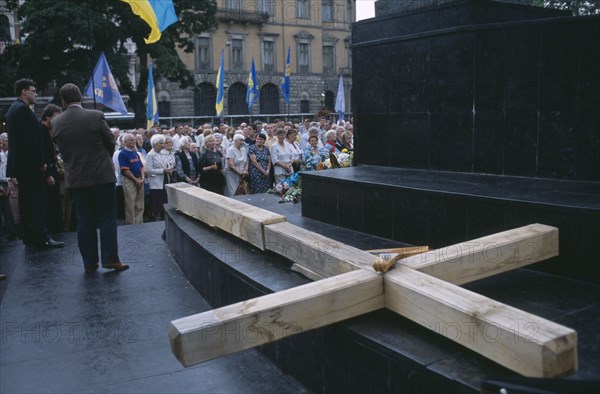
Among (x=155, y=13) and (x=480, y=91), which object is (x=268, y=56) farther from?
(x=480, y=91)

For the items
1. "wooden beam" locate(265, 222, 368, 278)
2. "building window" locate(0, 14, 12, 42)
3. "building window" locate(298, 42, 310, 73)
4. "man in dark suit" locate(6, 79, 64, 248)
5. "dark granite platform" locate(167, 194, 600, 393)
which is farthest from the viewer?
"building window" locate(298, 42, 310, 73)

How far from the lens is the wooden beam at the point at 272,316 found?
260 centimetres

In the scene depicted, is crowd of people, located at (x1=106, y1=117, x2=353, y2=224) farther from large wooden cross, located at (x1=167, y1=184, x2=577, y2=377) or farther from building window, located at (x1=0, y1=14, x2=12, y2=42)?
building window, located at (x1=0, y1=14, x2=12, y2=42)

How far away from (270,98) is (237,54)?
524 centimetres

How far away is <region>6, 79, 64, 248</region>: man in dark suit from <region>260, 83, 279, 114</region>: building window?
51224mm

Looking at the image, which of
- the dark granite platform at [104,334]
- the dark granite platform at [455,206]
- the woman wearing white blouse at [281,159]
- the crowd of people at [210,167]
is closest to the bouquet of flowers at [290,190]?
the dark granite platform at [455,206]

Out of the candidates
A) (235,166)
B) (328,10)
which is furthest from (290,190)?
(328,10)

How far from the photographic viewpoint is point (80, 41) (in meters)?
31.9

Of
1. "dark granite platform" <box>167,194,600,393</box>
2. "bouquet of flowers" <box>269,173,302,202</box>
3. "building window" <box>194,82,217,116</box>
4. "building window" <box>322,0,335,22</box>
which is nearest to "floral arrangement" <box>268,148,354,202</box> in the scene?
"bouquet of flowers" <box>269,173,302,202</box>

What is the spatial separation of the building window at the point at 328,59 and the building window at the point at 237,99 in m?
10.6

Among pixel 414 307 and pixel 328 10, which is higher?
pixel 328 10

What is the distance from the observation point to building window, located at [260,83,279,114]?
58.3m

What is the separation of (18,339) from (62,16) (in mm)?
30666

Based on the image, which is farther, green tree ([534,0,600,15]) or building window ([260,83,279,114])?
building window ([260,83,279,114])
